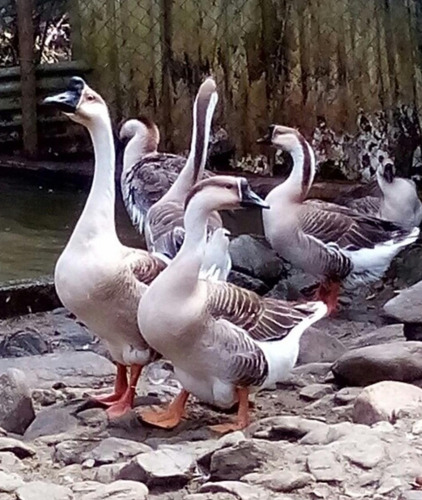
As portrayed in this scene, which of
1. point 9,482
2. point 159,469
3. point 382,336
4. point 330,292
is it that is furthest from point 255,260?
point 9,482

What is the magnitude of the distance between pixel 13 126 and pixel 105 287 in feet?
22.8

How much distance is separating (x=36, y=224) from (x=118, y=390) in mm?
4147

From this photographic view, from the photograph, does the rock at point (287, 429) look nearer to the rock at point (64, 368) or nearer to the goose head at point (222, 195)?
the goose head at point (222, 195)

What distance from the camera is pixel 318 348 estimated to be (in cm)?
600

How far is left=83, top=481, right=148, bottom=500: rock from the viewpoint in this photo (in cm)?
337

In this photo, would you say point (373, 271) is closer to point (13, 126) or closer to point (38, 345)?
point (38, 345)

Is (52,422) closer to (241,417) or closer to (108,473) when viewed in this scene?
(241,417)

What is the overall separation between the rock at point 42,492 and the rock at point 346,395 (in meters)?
1.60

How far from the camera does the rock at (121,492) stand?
3369 millimetres

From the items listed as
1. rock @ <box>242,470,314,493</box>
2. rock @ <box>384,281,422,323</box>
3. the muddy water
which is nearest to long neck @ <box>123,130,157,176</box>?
the muddy water

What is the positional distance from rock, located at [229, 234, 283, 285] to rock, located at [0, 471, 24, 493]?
401 cm

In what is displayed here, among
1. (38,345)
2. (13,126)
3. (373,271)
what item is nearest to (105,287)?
(38,345)

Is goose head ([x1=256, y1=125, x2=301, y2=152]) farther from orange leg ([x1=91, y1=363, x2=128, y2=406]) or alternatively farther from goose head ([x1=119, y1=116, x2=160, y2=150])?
orange leg ([x1=91, y1=363, x2=128, y2=406])

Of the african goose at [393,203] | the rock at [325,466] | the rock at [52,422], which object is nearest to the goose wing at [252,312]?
the rock at [52,422]
